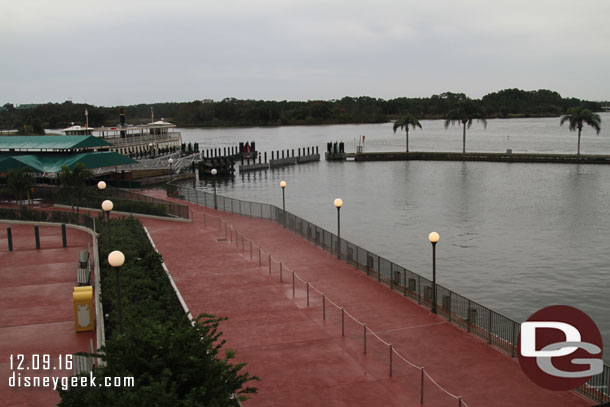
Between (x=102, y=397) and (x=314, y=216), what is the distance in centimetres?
4215

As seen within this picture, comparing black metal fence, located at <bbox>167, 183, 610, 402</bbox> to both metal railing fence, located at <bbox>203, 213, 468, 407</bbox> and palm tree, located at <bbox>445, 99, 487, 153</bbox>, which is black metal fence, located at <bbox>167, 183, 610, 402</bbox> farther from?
palm tree, located at <bbox>445, 99, 487, 153</bbox>

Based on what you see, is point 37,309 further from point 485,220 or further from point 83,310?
point 485,220

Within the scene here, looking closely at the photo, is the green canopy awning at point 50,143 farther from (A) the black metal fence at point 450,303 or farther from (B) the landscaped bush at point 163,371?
(B) the landscaped bush at point 163,371

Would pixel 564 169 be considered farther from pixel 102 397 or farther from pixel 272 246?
pixel 102 397

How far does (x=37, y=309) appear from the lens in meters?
20.2

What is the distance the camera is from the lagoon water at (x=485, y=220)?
30.2 metres

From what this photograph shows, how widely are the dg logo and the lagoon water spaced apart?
5882 millimetres

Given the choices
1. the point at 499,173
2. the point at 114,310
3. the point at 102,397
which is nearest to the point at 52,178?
the point at 114,310

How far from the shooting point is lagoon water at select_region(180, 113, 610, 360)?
30.2m

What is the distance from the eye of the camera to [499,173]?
81438 millimetres

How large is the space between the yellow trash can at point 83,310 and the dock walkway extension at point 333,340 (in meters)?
4.16

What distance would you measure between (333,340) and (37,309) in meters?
10.1

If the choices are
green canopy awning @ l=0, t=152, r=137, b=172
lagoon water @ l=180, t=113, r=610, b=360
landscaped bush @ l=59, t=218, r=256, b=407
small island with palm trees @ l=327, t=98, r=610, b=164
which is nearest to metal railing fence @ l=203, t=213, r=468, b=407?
landscaped bush @ l=59, t=218, r=256, b=407

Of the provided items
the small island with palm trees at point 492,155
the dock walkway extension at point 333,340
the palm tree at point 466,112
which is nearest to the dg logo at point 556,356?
the dock walkway extension at point 333,340
